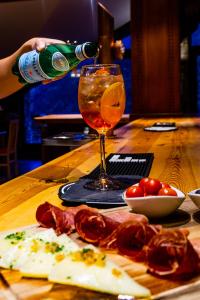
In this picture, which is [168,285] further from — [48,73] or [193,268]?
[48,73]

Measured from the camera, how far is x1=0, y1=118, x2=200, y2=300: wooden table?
1.15 m

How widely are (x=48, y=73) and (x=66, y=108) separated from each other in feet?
35.0

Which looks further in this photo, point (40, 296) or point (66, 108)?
point (66, 108)

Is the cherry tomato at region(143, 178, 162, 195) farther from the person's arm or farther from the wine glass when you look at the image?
the person's arm

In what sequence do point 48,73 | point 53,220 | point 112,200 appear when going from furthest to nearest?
point 48,73
point 112,200
point 53,220

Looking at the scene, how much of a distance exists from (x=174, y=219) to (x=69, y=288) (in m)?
0.40

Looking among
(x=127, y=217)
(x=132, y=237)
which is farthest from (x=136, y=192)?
(x=132, y=237)

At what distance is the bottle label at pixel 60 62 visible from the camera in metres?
1.82

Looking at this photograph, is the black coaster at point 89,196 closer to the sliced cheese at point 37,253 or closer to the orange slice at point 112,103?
the orange slice at point 112,103


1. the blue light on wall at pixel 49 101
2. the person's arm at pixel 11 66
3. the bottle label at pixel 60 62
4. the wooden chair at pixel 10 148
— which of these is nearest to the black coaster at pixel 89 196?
the bottle label at pixel 60 62

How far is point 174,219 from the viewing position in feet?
3.43

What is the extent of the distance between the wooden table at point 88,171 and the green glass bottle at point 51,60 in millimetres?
385

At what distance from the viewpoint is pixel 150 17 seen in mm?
7059

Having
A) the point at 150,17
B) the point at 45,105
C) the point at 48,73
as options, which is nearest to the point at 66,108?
the point at 45,105
